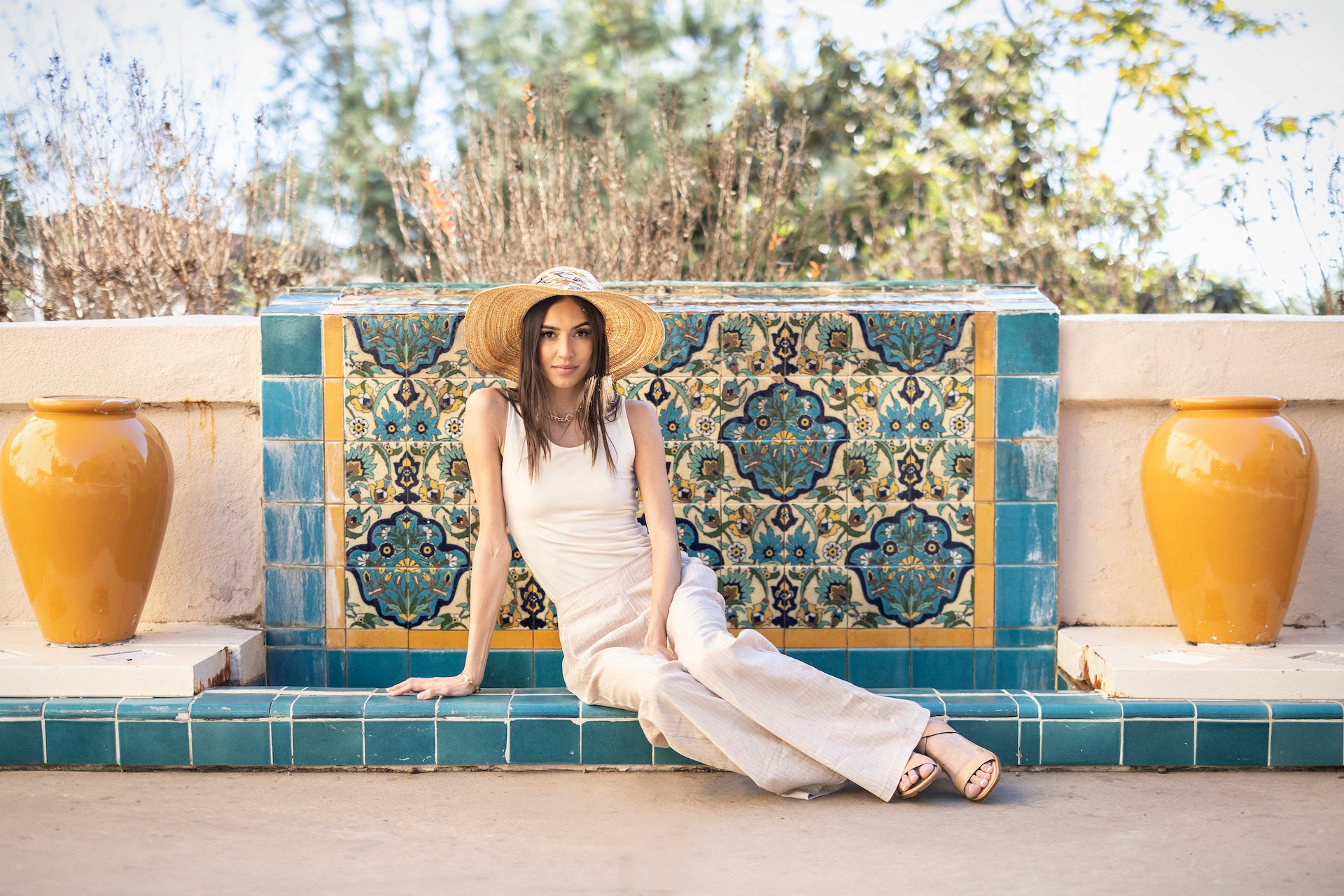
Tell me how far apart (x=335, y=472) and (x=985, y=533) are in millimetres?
2023

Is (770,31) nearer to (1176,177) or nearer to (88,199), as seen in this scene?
(1176,177)

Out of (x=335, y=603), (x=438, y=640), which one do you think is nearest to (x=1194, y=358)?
(x=438, y=640)

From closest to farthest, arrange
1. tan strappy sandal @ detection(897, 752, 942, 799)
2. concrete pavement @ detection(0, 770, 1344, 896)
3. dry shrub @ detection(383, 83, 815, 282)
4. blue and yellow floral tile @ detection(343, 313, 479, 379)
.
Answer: concrete pavement @ detection(0, 770, 1344, 896), tan strappy sandal @ detection(897, 752, 942, 799), blue and yellow floral tile @ detection(343, 313, 479, 379), dry shrub @ detection(383, 83, 815, 282)

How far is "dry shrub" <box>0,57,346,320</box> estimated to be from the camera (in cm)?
590

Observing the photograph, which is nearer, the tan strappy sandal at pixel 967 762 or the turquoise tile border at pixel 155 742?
the tan strappy sandal at pixel 967 762

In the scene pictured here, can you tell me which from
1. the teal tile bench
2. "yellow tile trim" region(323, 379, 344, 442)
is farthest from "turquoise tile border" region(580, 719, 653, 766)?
"yellow tile trim" region(323, 379, 344, 442)

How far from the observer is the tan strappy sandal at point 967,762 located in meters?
2.69

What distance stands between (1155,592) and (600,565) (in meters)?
1.83

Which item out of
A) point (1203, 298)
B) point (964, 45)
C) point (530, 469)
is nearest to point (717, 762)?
point (530, 469)

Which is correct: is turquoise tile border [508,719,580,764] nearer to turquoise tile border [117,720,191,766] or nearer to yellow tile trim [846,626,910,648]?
turquoise tile border [117,720,191,766]

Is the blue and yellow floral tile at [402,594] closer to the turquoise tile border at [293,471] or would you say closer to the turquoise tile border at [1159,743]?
the turquoise tile border at [293,471]

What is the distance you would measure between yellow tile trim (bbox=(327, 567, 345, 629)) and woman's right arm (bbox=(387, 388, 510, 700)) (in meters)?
0.61

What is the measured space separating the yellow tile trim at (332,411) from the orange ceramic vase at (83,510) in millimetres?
479

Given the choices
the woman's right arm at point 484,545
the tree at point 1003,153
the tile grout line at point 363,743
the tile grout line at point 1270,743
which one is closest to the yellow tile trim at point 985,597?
the tile grout line at point 1270,743
